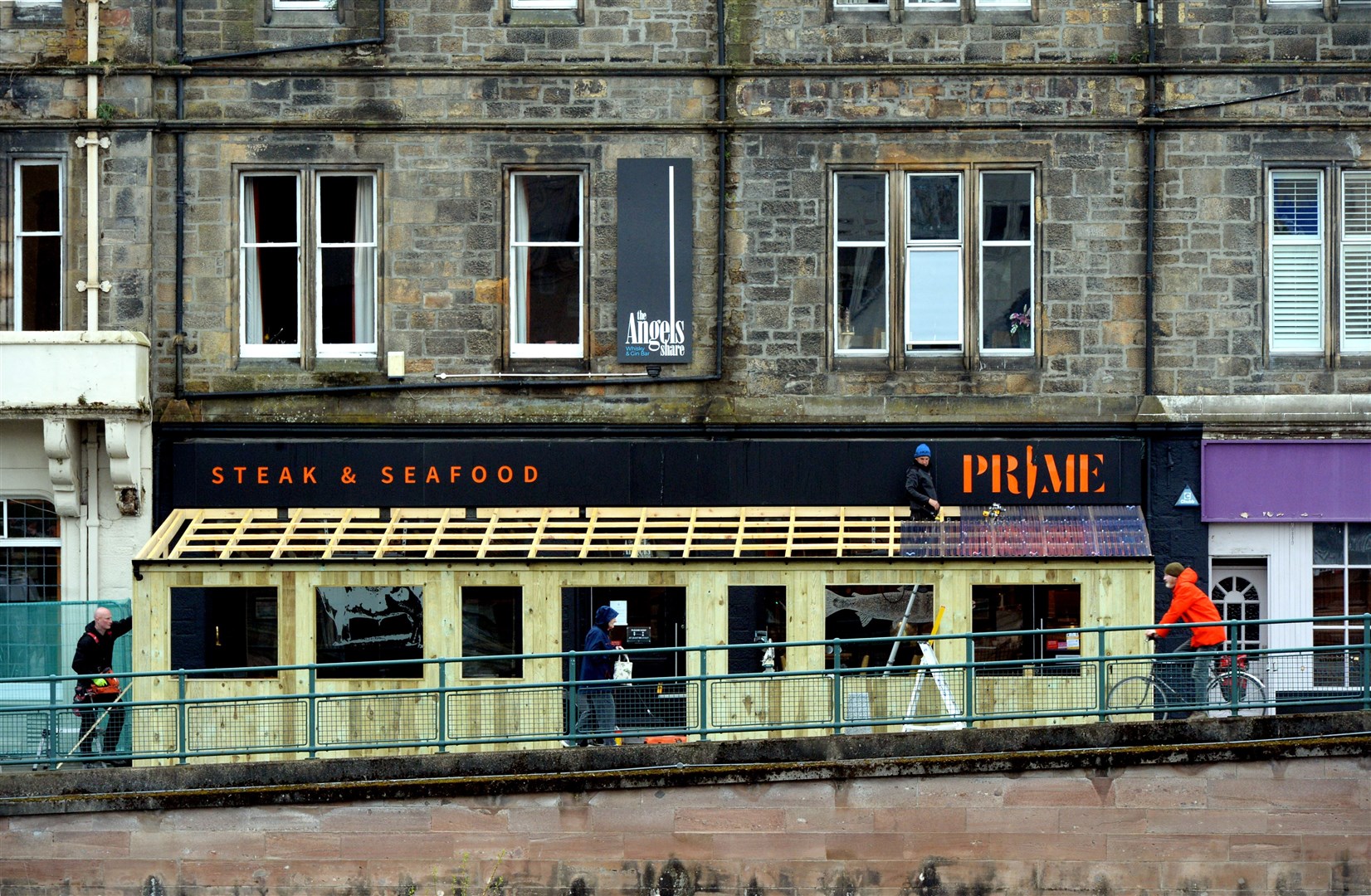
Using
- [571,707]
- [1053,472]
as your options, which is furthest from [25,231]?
[1053,472]

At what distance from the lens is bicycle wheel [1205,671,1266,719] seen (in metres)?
17.5

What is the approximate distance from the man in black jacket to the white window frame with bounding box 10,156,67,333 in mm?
3965

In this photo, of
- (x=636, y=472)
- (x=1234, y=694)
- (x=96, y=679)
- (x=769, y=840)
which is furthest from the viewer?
(x=636, y=472)

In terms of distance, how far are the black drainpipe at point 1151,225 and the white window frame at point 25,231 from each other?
460 inches

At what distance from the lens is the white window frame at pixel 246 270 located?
2202 cm

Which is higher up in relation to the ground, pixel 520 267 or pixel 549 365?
pixel 520 267

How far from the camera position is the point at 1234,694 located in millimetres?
17484

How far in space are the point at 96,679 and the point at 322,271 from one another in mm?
5548

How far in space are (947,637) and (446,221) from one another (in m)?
7.40

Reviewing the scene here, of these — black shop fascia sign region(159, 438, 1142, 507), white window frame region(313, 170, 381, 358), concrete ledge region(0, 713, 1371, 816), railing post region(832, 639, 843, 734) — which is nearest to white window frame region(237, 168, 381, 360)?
white window frame region(313, 170, 381, 358)

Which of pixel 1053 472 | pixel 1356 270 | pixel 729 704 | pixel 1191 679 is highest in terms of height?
pixel 1356 270

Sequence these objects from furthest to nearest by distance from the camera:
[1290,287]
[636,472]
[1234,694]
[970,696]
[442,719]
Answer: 1. [1290,287]
2. [636,472]
3. [442,719]
4. [970,696]
5. [1234,694]

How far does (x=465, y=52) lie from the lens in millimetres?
21781

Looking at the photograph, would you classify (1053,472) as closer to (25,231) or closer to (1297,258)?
(1297,258)
